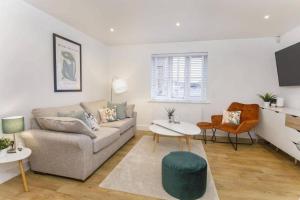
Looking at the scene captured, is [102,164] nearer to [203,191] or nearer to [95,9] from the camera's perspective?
[203,191]

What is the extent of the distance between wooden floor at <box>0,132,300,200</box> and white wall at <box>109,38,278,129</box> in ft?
5.14

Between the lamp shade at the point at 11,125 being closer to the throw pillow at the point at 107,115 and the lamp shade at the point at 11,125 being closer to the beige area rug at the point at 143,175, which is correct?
the beige area rug at the point at 143,175

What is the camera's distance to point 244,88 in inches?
162

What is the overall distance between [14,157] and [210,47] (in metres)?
4.33

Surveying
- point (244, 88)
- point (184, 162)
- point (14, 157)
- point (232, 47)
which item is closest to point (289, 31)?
point (232, 47)

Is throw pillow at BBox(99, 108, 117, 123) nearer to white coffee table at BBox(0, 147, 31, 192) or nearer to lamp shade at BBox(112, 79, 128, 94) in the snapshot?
lamp shade at BBox(112, 79, 128, 94)

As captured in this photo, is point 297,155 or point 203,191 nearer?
point 203,191

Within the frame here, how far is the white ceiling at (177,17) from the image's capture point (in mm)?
2447

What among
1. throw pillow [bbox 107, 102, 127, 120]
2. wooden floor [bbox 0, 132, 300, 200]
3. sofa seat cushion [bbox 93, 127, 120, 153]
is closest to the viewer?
wooden floor [bbox 0, 132, 300, 200]

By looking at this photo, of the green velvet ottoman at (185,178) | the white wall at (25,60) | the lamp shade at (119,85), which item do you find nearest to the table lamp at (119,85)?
the lamp shade at (119,85)

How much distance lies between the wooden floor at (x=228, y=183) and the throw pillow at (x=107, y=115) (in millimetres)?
888

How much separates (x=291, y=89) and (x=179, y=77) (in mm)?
2409

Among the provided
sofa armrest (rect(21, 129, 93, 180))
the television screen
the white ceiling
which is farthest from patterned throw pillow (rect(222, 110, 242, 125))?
sofa armrest (rect(21, 129, 93, 180))

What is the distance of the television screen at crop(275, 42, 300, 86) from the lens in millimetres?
2941
